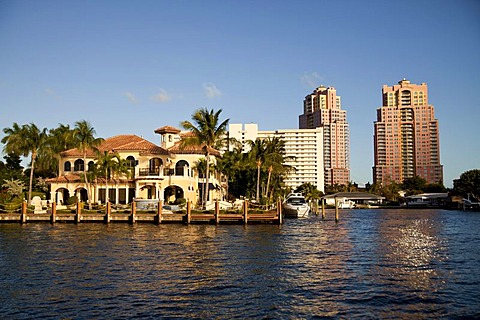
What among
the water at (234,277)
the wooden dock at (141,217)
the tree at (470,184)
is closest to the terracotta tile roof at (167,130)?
the wooden dock at (141,217)

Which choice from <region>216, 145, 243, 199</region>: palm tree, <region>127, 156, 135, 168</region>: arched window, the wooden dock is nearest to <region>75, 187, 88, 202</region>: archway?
<region>127, 156, 135, 168</region>: arched window

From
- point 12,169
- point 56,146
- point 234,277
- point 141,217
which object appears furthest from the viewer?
point 12,169

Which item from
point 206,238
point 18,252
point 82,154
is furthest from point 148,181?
point 18,252

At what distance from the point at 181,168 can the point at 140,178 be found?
6.05 metres

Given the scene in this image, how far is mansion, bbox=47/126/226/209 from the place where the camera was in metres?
68.7

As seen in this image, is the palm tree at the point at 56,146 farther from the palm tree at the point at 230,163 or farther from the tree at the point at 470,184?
the tree at the point at 470,184

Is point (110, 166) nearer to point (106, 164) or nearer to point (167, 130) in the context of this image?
point (106, 164)

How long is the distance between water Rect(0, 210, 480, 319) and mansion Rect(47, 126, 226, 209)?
1159 inches

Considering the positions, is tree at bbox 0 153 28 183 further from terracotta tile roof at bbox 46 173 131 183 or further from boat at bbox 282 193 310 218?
boat at bbox 282 193 310 218

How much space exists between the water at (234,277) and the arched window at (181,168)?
103 ft

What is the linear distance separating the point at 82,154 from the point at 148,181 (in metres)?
12.6

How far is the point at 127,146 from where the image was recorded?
2844 inches

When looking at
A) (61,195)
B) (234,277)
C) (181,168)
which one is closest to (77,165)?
(61,195)

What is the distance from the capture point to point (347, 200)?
14988 centimetres
